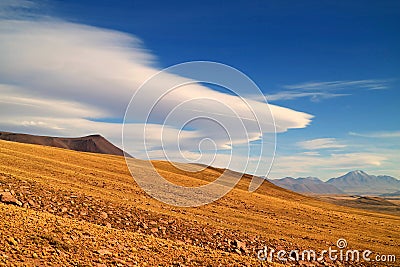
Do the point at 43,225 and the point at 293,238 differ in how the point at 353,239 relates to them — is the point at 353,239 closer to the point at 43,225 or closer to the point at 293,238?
the point at 293,238

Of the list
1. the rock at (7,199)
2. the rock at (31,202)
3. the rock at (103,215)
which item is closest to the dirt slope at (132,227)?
the rock at (103,215)

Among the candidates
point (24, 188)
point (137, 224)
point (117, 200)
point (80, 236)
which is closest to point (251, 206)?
point (117, 200)

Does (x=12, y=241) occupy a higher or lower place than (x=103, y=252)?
higher

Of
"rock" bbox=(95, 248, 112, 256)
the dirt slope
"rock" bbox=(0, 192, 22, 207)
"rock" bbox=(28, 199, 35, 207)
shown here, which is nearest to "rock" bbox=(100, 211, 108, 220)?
the dirt slope

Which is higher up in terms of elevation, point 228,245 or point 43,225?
point 43,225

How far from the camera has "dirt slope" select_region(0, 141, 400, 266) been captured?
16.5 m

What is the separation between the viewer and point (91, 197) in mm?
30828

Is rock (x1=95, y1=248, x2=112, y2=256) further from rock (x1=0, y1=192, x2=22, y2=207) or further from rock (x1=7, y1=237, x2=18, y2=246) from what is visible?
rock (x1=0, y1=192, x2=22, y2=207)

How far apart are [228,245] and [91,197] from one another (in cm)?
1335

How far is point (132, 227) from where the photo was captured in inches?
1022

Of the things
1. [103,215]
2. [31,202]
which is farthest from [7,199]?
[103,215]

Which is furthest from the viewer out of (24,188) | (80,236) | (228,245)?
(24,188)

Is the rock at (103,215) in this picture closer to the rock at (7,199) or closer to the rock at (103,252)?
the rock at (7,199)

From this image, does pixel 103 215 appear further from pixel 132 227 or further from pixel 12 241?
pixel 12 241
